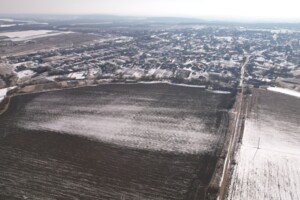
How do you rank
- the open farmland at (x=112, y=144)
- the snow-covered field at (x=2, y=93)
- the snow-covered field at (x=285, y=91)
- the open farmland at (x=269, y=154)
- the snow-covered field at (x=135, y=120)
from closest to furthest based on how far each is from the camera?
the open farmland at (x=269, y=154) < the open farmland at (x=112, y=144) < the snow-covered field at (x=135, y=120) < the snow-covered field at (x=2, y=93) < the snow-covered field at (x=285, y=91)

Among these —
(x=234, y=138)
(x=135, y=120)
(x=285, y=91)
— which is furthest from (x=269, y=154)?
(x=285, y=91)

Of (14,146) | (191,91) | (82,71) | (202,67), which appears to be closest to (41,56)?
(82,71)

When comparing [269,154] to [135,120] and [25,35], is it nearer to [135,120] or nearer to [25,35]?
[135,120]

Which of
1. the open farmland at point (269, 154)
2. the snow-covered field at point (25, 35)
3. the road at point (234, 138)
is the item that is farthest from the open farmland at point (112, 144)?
the snow-covered field at point (25, 35)

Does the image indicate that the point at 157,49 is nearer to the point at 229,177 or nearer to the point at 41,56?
the point at 41,56

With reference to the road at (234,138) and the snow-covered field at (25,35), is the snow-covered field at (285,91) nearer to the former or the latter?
the road at (234,138)

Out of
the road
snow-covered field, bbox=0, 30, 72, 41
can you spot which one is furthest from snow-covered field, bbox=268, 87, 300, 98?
snow-covered field, bbox=0, 30, 72, 41

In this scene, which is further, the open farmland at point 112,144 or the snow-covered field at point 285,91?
the snow-covered field at point 285,91
